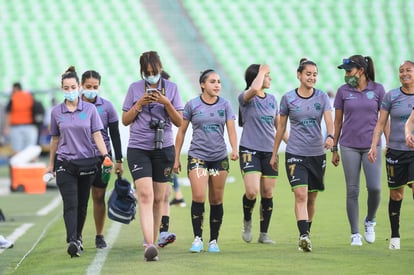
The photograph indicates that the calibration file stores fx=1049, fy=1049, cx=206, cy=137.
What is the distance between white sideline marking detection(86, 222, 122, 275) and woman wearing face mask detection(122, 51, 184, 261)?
1.66 feet

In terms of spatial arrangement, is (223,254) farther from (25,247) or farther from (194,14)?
(194,14)

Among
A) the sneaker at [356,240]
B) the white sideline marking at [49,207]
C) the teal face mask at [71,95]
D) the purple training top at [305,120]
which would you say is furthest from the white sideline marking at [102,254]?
the white sideline marking at [49,207]

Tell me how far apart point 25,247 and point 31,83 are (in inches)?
875

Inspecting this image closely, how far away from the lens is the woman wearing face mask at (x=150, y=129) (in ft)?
32.5

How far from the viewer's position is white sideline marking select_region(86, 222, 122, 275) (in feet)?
30.4

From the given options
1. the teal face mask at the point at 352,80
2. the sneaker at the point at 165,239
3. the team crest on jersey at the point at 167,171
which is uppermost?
the teal face mask at the point at 352,80

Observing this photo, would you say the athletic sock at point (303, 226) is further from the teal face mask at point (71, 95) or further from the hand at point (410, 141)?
the teal face mask at point (71, 95)

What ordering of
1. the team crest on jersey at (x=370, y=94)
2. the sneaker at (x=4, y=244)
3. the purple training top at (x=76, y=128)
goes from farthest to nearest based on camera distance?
the sneaker at (x=4, y=244) < the team crest on jersey at (x=370, y=94) < the purple training top at (x=76, y=128)

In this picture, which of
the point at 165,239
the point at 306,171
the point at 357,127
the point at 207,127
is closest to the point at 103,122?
the point at 207,127

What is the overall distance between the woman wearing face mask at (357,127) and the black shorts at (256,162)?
77 cm

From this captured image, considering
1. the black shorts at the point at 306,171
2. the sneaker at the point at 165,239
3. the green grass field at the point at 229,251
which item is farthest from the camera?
the sneaker at the point at 165,239

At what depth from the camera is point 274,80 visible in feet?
115

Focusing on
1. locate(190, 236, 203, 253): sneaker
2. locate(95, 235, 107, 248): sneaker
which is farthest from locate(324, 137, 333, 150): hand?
locate(95, 235, 107, 248): sneaker

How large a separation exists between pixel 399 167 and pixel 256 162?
168cm
